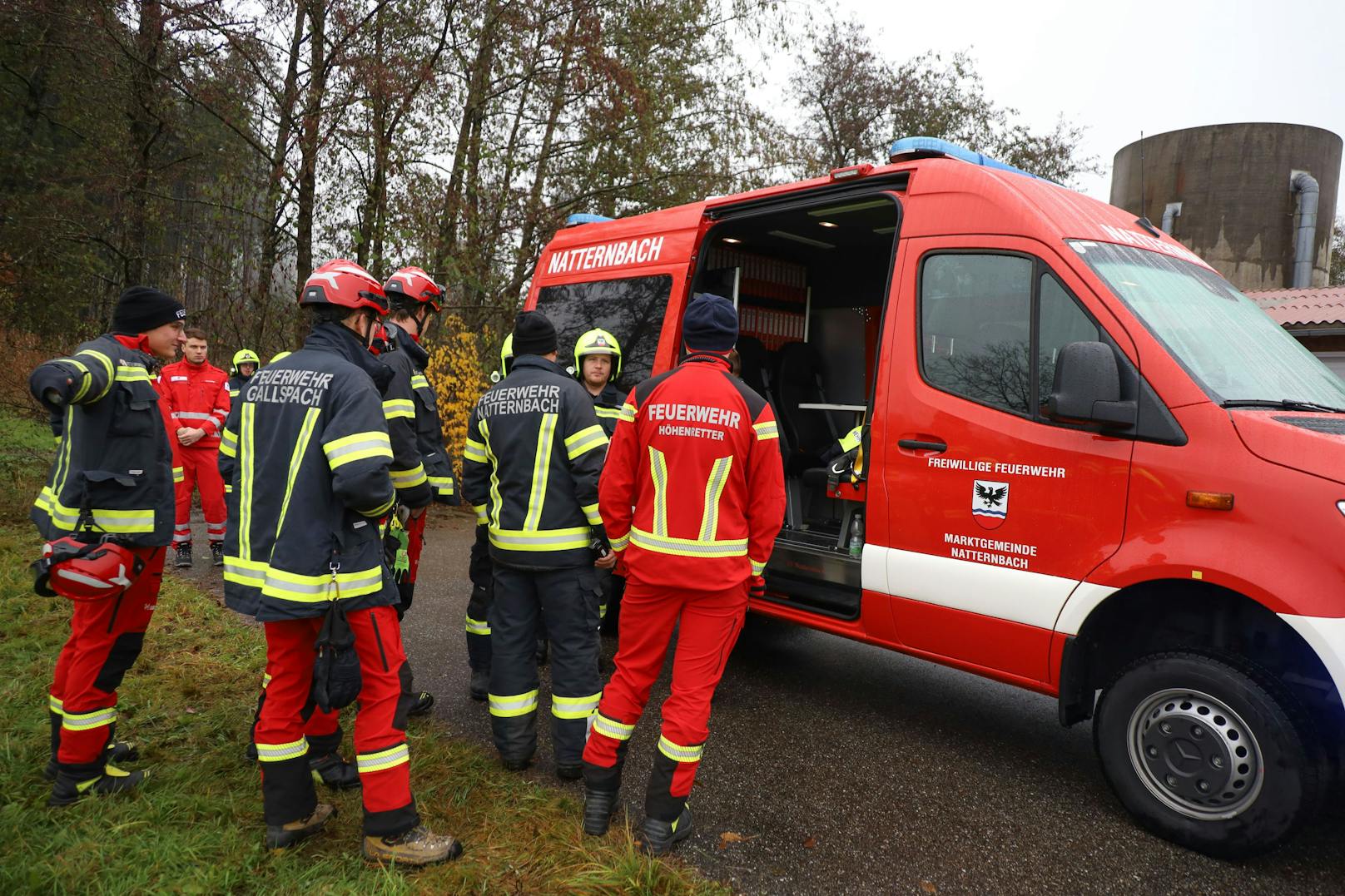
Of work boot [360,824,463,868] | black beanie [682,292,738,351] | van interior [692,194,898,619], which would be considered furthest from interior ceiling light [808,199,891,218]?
work boot [360,824,463,868]

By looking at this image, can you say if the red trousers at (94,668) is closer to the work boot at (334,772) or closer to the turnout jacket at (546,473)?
the work boot at (334,772)

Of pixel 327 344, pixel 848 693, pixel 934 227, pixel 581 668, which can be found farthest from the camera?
pixel 848 693

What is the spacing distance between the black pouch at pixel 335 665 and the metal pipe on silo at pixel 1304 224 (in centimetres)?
2246

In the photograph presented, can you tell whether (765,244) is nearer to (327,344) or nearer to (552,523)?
(552,523)

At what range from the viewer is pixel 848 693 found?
450 centimetres

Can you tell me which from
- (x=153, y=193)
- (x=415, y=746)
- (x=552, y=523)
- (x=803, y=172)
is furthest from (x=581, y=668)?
(x=803, y=172)

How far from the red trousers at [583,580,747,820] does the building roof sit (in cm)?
1042

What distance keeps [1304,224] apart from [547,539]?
2207 centimetres

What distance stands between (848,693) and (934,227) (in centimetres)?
249

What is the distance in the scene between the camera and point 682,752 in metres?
2.78

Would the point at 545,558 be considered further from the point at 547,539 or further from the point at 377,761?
the point at 377,761

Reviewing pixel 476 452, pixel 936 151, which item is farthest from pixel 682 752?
pixel 936 151

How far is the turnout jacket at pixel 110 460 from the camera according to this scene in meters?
3.10

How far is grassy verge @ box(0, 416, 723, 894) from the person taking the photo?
254 centimetres
